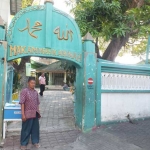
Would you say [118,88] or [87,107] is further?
[118,88]

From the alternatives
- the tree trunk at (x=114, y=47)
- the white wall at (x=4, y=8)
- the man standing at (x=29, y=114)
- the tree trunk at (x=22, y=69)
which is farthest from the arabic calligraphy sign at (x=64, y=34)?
the tree trunk at (x=22, y=69)

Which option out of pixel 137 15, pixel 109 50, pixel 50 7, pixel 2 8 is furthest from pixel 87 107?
pixel 2 8

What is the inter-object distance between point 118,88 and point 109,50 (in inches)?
102

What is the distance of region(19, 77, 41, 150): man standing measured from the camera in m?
3.75

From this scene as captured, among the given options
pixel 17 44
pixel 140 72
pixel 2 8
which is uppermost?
pixel 2 8

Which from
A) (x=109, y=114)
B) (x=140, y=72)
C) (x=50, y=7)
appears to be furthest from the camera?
(x=140, y=72)

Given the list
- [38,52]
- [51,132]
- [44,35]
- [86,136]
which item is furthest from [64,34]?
[86,136]

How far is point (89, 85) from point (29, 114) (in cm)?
201

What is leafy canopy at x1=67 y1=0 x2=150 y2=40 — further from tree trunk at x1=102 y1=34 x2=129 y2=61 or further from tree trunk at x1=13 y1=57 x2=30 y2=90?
tree trunk at x1=13 y1=57 x2=30 y2=90

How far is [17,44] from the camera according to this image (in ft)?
14.0

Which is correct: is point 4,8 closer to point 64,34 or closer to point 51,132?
point 64,34

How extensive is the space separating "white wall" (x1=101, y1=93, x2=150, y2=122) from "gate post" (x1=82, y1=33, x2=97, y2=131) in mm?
472

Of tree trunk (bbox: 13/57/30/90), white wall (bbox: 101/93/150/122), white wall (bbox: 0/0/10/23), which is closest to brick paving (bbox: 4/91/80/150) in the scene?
white wall (bbox: 101/93/150/122)

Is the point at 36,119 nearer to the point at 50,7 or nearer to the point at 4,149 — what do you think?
the point at 4,149
